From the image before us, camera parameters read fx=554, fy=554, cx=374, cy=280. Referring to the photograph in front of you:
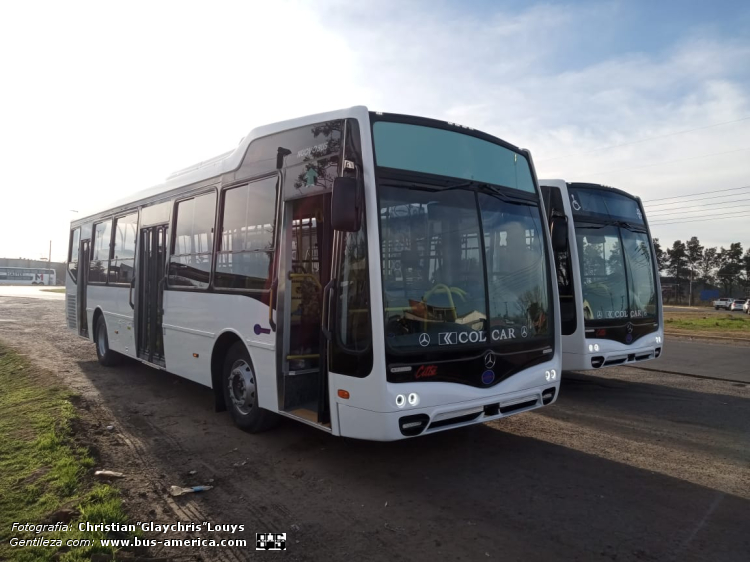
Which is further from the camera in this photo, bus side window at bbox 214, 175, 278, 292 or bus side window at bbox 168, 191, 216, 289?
bus side window at bbox 168, 191, 216, 289

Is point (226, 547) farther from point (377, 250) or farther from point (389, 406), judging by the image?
point (377, 250)

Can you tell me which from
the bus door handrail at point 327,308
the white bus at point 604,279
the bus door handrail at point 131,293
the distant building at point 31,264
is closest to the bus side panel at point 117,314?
the bus door handrail at point 131,293

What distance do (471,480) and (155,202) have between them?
640cm

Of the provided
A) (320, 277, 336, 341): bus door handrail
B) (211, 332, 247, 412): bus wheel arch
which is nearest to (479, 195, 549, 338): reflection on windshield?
(320, 277, 336, 341): bus door handrail

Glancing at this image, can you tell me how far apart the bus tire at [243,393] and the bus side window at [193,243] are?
3.60ft

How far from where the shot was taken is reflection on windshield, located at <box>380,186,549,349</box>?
15.2ft

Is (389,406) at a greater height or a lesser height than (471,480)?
greater

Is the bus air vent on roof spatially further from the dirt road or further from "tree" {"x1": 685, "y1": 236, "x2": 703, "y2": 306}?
"tree" {"x1": 685, "y1": 236, "x2": 703, "y2": 306}

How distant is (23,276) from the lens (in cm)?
8300

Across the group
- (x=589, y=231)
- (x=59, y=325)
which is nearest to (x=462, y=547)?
(x=589, y=231)

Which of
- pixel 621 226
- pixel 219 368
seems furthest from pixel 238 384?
pixel 621 226

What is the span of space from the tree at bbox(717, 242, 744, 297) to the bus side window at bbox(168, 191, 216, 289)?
99069mm

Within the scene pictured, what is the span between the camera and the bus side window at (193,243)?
6.93 m

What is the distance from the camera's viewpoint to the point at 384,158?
477 centimetres
